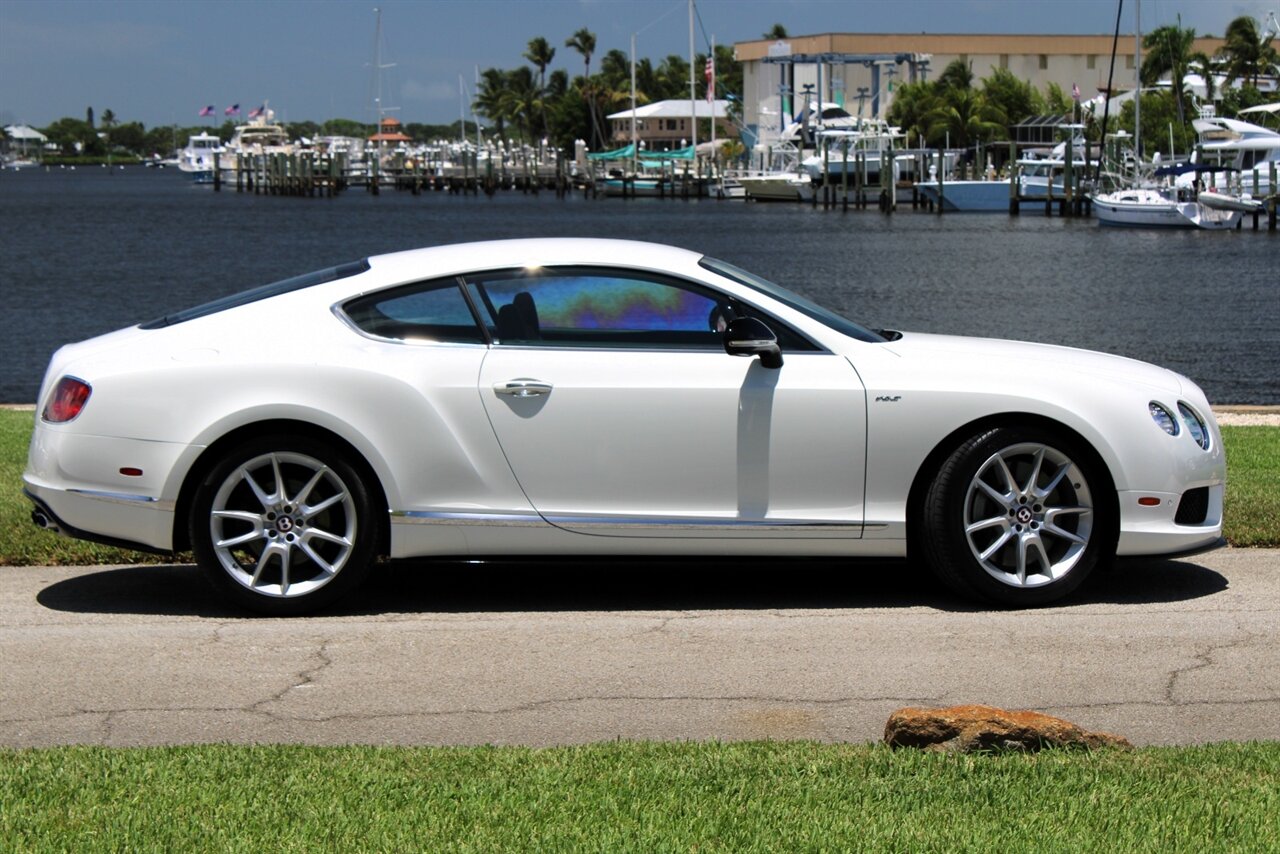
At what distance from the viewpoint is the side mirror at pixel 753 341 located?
21.0 feet

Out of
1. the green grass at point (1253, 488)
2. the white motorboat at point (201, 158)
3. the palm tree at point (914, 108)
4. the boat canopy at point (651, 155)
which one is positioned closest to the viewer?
the green grass at point (1253, 488)

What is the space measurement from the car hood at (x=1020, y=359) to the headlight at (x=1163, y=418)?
0.34 ft

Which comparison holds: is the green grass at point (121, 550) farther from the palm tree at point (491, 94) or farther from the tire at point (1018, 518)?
the palm tree at point (491, 94)

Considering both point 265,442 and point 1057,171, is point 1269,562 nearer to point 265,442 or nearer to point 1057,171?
point 265,442

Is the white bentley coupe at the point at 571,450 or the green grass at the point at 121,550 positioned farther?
the green grass at the point at 121,550

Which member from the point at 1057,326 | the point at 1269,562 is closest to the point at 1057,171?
the point at 1057,326

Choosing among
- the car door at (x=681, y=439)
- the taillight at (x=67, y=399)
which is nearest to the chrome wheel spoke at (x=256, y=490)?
the taillight at (x=67, y=399)

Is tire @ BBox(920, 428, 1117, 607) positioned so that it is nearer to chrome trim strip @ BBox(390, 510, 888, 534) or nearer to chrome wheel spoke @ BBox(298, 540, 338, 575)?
chrome trim strip @ BBox(390, 510, 888, 534)

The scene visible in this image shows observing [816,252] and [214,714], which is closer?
[214,714]

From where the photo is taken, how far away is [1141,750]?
15.2ft

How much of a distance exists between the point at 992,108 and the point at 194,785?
121730mm

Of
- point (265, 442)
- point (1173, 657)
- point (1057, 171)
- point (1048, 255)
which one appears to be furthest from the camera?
point (1057, 171)

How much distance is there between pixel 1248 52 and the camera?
108 metres

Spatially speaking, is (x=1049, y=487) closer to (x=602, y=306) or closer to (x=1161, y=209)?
(x=602, y=306)
